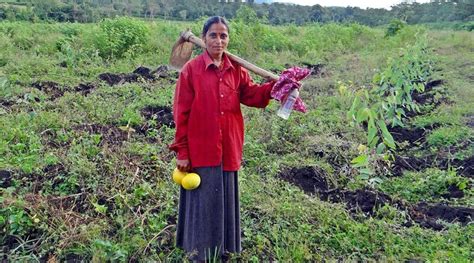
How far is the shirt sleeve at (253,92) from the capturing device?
2.54 m

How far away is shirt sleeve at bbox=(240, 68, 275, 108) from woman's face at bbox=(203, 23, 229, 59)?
240 millimetres

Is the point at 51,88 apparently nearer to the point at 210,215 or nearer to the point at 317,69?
the point at 210,215

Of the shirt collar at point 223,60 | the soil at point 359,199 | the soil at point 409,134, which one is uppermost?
the shirt collar at point 223,60

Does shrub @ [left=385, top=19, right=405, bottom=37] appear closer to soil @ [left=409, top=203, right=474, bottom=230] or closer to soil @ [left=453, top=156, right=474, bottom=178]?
soil @ [left=453, top=156, right=474, bottom=178]

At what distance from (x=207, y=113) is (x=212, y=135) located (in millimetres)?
115

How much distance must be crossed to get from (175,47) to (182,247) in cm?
121

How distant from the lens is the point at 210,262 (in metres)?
2.55

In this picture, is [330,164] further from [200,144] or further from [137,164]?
[200,144]

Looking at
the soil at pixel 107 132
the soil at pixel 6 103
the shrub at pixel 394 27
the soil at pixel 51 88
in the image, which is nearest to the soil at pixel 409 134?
the soil at pixel 107 132

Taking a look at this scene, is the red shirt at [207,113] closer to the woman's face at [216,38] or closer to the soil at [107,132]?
the woman's face at [216,38]

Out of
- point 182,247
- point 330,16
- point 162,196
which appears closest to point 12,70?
point 162,196

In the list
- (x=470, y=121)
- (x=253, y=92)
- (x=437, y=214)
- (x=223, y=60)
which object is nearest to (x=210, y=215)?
(x=253, y=92)

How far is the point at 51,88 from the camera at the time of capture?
6.54m

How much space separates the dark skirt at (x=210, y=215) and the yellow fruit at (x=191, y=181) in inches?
1.7
